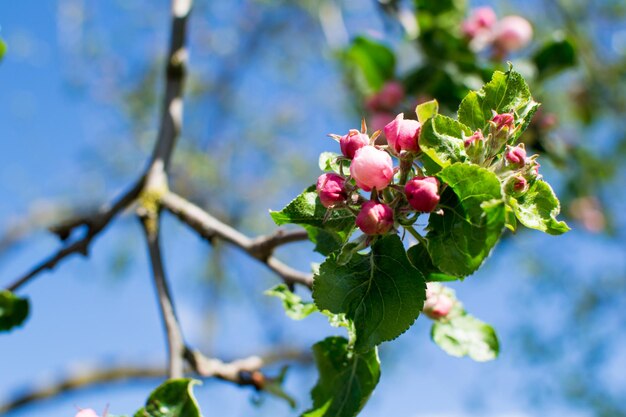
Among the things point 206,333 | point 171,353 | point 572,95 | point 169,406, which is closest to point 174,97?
point 171,353

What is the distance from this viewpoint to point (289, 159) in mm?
8445

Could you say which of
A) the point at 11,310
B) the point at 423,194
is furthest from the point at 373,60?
the point at 423,194

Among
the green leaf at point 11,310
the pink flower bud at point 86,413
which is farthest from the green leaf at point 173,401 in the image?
the green leaf at point 11,310

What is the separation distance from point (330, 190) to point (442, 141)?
18 centimetres

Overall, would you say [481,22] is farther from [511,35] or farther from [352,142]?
[352,142]

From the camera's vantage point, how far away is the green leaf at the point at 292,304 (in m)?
1.31

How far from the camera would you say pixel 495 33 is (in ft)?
9.63

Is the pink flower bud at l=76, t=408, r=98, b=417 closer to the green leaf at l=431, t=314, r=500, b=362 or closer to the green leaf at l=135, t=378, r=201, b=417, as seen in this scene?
the green leaf at l=135, t=378, r=201, b=417

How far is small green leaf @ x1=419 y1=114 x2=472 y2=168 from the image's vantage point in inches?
39.6

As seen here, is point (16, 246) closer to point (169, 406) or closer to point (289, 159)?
point (289, 159)

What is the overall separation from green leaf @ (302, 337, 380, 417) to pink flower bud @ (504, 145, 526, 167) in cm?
41

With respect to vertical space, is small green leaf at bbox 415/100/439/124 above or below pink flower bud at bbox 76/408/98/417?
above

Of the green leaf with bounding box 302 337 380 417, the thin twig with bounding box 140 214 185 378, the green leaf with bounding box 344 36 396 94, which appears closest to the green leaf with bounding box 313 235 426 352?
the green leaf with bounding box 302 337 380 417

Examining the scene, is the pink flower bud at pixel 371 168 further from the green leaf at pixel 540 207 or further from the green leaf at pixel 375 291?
the green leaf at pixel 540 207
